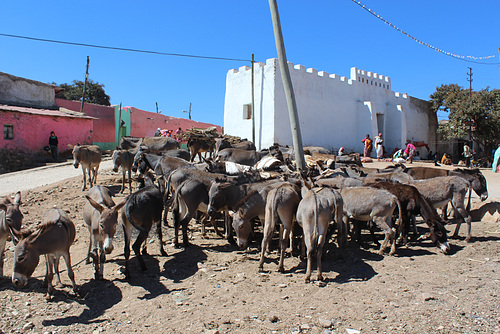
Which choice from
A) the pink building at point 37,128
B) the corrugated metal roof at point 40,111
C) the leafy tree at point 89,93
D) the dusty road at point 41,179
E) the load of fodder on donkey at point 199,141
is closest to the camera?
the dusty road at point 41,179

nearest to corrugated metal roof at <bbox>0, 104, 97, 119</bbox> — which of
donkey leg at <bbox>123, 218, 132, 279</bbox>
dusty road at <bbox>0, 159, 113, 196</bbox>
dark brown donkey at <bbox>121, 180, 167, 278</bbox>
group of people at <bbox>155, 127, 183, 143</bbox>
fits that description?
dusty road at <bbox>0, 159, 113, 196</bbox>

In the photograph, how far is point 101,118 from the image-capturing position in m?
31.0

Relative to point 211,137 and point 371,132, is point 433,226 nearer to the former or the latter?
point 211,137

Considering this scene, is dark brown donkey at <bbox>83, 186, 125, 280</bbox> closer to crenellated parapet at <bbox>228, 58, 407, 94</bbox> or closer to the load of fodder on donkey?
the load of fodder on donkey

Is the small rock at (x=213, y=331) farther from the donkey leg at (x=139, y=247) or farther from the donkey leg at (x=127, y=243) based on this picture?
the donkey leg at (x=139, y=247)

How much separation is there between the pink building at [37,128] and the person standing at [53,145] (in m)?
1.20

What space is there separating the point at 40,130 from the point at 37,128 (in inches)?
9.1

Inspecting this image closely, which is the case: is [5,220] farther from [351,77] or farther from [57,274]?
[351,77]

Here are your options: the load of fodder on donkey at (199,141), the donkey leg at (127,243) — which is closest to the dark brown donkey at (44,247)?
the donkey leg at (127,243)

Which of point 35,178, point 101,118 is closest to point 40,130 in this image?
point 101,118

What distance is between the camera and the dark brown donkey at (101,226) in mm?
5207

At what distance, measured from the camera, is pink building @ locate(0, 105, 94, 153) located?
2152cm

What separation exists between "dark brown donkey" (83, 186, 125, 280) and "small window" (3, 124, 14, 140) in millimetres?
18910

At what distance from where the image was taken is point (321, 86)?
83.5 ft
